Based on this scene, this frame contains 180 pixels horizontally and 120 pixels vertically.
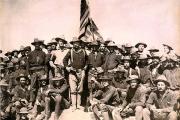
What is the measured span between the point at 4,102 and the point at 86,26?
1652mm

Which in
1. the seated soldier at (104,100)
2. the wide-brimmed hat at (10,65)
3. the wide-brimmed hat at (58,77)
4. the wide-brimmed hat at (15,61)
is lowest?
the seated soldier at (104,100)

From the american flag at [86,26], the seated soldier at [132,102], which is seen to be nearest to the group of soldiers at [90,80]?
the seated soldier at [132,102]

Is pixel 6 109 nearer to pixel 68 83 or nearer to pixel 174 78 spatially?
pixel 68 83

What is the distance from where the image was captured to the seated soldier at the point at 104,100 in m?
8.28

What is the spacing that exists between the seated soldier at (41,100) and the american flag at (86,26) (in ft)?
2.89

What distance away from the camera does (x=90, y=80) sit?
859 centimetres

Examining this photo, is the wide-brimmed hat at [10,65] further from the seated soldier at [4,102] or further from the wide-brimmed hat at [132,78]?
the wide-brimmed hat at [132,78]

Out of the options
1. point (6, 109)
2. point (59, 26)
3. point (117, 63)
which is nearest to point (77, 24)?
point (59, 26)

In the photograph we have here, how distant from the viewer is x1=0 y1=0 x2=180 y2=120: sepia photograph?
8.23m

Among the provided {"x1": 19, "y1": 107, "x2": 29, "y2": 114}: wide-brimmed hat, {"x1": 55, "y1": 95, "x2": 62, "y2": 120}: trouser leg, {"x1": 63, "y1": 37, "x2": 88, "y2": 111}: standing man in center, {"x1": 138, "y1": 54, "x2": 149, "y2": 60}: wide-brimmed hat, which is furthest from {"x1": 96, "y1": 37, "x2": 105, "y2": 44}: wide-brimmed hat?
{"x1": 19, "y1": 107, "x2": 29, "y2": 114}: wide-brimmed hat

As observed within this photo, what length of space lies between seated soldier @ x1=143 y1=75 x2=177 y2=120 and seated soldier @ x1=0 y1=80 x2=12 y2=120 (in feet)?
6.67

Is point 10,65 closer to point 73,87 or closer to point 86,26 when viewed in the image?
point 73,87

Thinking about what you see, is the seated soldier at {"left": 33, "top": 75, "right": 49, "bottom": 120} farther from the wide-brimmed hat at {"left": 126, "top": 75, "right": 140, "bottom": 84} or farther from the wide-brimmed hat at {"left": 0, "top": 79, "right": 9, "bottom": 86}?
the wide-brimmed hat at {"left": 126, "top": 75, "right": 140, "bottom": 84}

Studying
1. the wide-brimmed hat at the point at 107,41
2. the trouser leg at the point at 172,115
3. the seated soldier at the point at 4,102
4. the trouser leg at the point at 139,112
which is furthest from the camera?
the wide-brimmed hat at the point at 107,41
